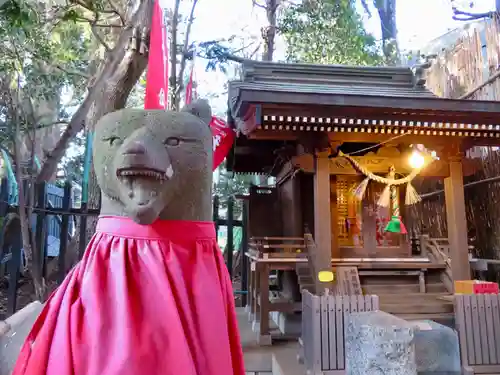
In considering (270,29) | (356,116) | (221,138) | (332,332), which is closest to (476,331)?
(332,332)

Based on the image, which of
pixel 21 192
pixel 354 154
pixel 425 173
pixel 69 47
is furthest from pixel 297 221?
pixel 69 47

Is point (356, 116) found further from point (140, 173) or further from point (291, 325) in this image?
point (140, 173)

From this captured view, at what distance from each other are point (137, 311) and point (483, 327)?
6.07 meters

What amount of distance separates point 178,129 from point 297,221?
23.0 feet

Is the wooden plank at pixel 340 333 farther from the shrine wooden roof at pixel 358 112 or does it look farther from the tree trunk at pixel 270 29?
the tree trunk at pixel 270 29

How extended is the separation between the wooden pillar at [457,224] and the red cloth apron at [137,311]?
258 inches

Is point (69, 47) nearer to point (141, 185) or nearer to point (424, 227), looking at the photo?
point (141, 185)

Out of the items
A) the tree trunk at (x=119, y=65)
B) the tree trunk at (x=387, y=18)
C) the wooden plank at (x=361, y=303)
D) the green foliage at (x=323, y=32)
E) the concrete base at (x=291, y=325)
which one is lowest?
the concrete base at (x=291, y=325)

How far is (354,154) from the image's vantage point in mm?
8133

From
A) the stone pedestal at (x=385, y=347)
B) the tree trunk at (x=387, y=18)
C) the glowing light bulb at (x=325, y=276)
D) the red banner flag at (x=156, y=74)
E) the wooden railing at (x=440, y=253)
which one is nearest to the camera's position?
the red banner flag at (x=156, y=74)

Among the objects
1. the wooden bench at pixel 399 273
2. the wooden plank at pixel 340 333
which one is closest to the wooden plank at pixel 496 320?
the wooden bench at pixel 399 273

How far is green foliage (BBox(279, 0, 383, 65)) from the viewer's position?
12062 mm

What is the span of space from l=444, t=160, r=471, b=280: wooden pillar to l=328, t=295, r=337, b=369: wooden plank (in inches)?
114

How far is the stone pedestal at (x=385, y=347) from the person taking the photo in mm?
4016
